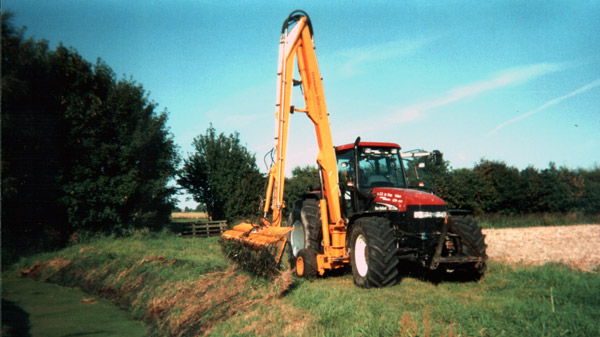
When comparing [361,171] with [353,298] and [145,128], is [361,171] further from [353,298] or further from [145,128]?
[145,128]

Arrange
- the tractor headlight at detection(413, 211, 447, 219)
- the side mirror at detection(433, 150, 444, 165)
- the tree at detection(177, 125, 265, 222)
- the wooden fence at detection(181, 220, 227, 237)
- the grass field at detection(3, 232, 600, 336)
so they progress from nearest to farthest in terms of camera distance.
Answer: the grass field at detection(3, 232, 600, 336), the tractor headlight at detection(413, 211, 447, 219), the side mirror at detection(433, 150, 444, 165), the wooden fence at detection(181, 220, 227, 237), the tree at detection(177, 125, 265, 222)

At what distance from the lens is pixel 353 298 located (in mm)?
5996

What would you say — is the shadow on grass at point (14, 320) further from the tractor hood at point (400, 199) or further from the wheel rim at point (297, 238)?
the tractor hood at point (400, 199)

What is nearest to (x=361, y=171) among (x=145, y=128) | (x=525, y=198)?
(x=145, y=128)

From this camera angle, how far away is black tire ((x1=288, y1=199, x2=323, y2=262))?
8.62 meters

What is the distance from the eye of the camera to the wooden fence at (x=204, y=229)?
23.2 m

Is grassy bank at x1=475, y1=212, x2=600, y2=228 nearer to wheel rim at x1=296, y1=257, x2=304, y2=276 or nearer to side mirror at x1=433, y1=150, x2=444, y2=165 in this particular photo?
side mirror at x1=433, y1=150, x2=444, y2=165

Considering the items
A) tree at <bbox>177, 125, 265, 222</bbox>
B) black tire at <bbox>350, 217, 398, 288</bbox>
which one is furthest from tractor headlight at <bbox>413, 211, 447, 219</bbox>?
tree at <bbox>177, 125, 265, 222</bbox>

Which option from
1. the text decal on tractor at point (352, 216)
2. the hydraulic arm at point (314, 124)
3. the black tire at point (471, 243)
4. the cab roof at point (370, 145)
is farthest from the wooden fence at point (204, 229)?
the black tire at point (471, 243)

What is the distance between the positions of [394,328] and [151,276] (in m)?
6.43

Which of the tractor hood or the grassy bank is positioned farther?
the grassy bank

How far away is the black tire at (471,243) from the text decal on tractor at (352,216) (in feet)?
0.05

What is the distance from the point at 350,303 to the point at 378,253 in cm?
128

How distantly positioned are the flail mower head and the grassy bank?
18088mm
